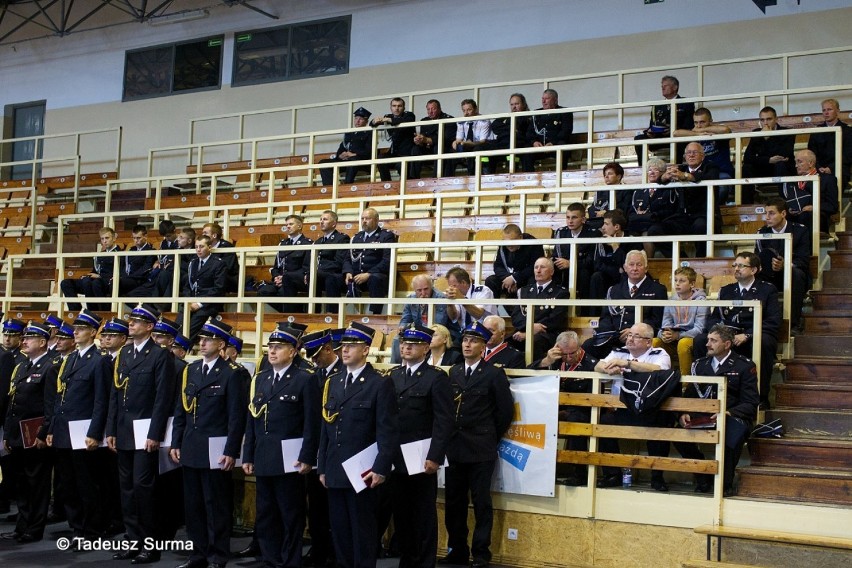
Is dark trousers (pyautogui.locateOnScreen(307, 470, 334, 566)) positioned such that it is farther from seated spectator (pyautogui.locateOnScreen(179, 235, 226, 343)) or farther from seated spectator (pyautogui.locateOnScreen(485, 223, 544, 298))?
seated spectator (pyautogui.locateOnScreen(179, 235, 226, 343))

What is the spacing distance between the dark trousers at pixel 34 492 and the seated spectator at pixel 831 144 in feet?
25.0

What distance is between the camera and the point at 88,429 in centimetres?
830

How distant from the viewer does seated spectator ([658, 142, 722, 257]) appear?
942 cm

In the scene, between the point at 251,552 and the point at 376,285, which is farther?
the point at 376,285

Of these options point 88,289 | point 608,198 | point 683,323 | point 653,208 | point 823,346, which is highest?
point 608,198

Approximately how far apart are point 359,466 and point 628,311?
2478 millimetres

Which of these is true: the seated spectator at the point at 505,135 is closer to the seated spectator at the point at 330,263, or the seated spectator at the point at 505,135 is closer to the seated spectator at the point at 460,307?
the seated spectator at the point at 330,263

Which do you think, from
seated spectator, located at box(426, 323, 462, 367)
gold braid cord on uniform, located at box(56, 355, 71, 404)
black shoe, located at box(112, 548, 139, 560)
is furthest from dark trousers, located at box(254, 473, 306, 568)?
gold braid cord on uniform, located at box(56, 355, 71, 404)

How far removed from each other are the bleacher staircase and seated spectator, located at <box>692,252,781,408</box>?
0.25 meters

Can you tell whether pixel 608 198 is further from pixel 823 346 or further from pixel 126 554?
pixel 126 554

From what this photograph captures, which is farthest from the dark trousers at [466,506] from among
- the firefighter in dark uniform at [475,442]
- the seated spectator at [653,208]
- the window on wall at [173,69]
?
the window on wall at [173,69]

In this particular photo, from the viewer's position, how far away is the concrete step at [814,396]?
7.40m

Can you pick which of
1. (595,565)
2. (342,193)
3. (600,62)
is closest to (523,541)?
(595,565)

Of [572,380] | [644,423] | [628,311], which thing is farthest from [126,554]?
[628,311]
